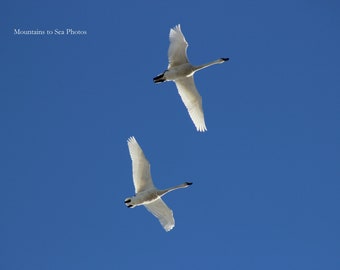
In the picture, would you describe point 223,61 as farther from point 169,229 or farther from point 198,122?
point 169,229

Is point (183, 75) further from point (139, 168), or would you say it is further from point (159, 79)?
point (139, 168)

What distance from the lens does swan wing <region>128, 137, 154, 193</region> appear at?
48.7m

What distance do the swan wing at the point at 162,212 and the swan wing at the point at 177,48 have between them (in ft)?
18.5

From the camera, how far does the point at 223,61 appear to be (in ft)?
166

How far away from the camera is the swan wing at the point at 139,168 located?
1918 inches

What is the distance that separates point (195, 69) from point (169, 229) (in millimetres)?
6624

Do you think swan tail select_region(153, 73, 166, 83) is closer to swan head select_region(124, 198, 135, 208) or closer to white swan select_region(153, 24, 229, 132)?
white swan select_region(153, 24, 229, 132)

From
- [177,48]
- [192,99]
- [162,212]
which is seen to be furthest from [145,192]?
[177,48]

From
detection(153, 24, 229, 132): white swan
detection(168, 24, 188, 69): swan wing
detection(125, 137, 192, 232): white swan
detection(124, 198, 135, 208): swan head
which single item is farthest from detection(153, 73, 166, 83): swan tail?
detection(124, 198, 135, 208): swan head

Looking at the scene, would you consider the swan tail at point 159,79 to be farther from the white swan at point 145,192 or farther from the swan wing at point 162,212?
the swan wing at point 162,212

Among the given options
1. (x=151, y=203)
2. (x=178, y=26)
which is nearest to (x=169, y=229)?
(x=151, y=203)

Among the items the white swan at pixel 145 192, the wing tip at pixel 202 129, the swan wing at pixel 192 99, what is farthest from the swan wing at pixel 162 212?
the swan wing at pixel 192 99

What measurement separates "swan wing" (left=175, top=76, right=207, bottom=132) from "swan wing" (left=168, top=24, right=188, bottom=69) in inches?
32.1

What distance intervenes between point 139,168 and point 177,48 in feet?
16.7
